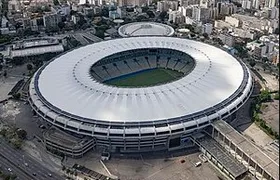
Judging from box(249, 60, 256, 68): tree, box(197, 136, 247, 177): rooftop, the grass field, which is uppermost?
box(249, 60, 256, 68): tree

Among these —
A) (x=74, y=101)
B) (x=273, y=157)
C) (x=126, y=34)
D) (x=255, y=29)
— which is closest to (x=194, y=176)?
(x=273, y=157)

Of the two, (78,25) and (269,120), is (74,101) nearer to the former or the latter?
(269,120)

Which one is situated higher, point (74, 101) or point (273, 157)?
point (74, 101)

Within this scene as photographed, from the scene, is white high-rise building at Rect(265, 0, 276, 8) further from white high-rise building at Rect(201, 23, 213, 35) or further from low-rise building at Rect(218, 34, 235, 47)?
low-rise building at Rect(218, 34, 235, 47)

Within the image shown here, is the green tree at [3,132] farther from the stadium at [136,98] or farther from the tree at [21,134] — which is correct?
the stadium at [136,98]

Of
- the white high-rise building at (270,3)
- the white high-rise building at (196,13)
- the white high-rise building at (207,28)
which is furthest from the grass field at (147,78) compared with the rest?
the white high-rise building at (270,3)

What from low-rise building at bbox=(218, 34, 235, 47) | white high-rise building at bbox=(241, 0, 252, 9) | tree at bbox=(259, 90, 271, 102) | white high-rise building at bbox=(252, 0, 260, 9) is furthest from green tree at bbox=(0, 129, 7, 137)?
white high-rise building at bbox=(252, 0, 260, 9)
